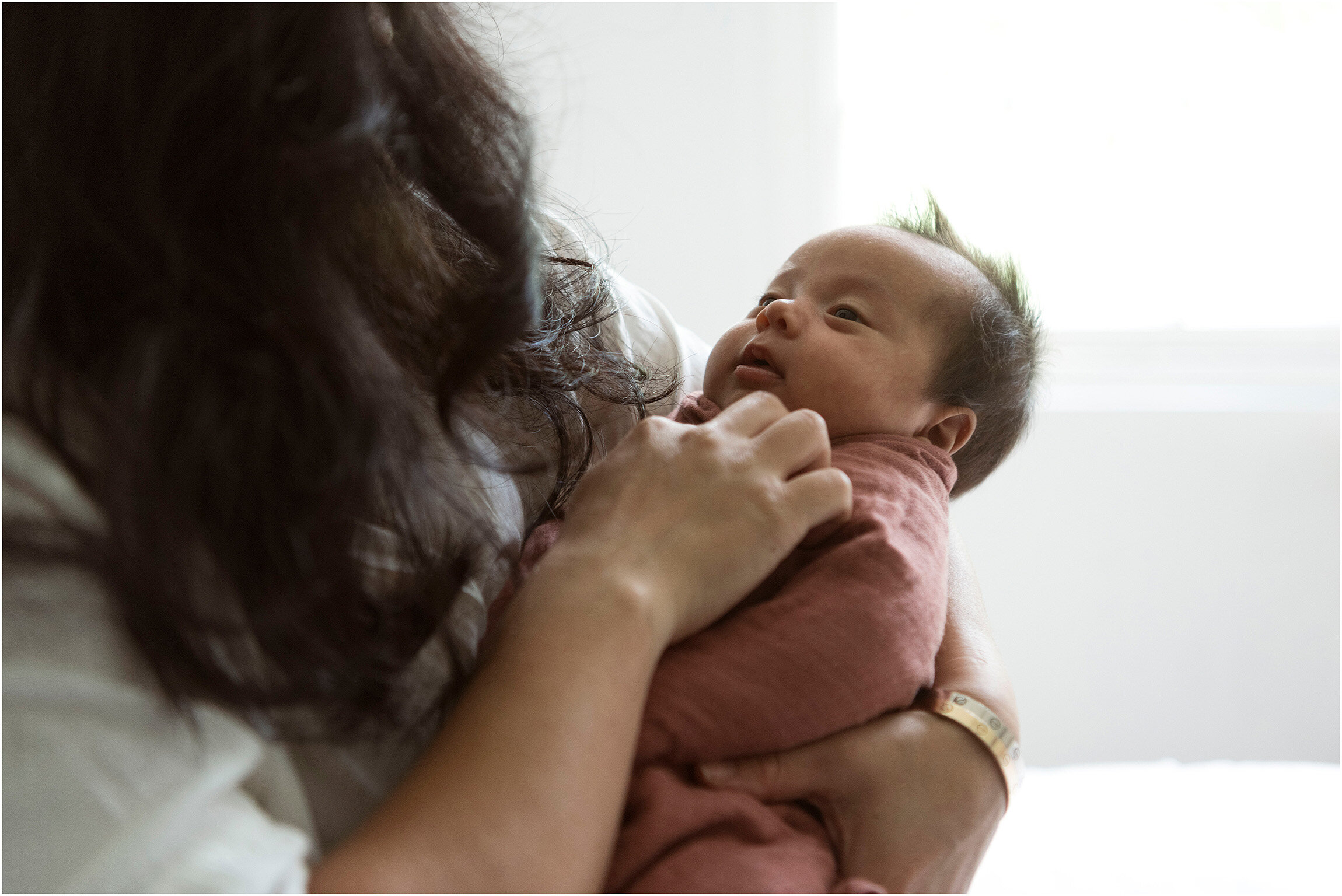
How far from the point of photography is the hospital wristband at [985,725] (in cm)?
71

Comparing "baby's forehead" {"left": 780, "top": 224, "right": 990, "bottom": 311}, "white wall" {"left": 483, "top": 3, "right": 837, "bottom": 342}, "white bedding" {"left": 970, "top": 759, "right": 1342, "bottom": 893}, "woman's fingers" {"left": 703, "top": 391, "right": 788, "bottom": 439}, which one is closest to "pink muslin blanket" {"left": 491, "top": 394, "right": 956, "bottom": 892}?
"woman's fingers" {"left": 703, "top": 391, "right": 788, "bottom": 439}

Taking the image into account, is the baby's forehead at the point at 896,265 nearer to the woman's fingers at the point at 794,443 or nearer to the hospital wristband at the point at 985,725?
the woman's fingers at the point at 794,443

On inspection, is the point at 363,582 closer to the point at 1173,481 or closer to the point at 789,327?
the point at 789,327

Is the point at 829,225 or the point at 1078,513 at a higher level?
the point at 829,225

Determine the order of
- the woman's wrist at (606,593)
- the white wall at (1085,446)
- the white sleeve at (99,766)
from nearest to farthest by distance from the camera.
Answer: the white sleeve at (99,766)
the woman's wrist at (606,593)
the white wall at (1085,446)

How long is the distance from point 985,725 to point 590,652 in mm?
337

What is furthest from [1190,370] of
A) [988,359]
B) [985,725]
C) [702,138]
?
[985,725]

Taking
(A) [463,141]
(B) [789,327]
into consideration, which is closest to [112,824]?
(A) [463,141]

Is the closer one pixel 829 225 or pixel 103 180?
pixel 103 180

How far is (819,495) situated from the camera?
27.3 inches

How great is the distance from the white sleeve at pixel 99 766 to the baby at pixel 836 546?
246 mm

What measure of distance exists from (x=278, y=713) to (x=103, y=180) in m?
0.31

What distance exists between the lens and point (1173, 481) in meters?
2.02

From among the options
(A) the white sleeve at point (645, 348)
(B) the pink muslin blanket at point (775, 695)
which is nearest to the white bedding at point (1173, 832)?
(B) the pink muslin blanket at point (775, 695)
